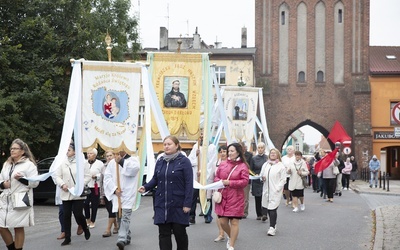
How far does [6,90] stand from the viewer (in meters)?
23.2

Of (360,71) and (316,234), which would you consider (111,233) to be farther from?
(360,71)

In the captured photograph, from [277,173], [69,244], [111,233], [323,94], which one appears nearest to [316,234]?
[277,173]

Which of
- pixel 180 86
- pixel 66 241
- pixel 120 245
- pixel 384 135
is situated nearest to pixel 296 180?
pixel 180 86

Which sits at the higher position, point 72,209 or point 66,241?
point 72,209

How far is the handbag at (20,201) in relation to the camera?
8.99 metres

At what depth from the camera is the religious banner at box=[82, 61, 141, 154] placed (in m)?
11.5

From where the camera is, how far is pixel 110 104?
1169 centimetres

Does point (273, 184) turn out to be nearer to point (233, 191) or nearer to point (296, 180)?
point (233, 191)

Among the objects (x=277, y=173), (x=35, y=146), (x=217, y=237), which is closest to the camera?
(x=217, y=237)

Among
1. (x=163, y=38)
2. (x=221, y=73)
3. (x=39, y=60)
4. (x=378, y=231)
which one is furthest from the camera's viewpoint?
(x=163, y=38)

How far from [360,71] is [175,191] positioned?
132 feet

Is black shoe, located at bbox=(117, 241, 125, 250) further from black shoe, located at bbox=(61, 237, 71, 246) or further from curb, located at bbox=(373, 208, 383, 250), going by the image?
curb, located at bbox=(373, 208, 383, 250)

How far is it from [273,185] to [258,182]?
2.22 meters

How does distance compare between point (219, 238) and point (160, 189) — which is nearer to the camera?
point (160, 189)
